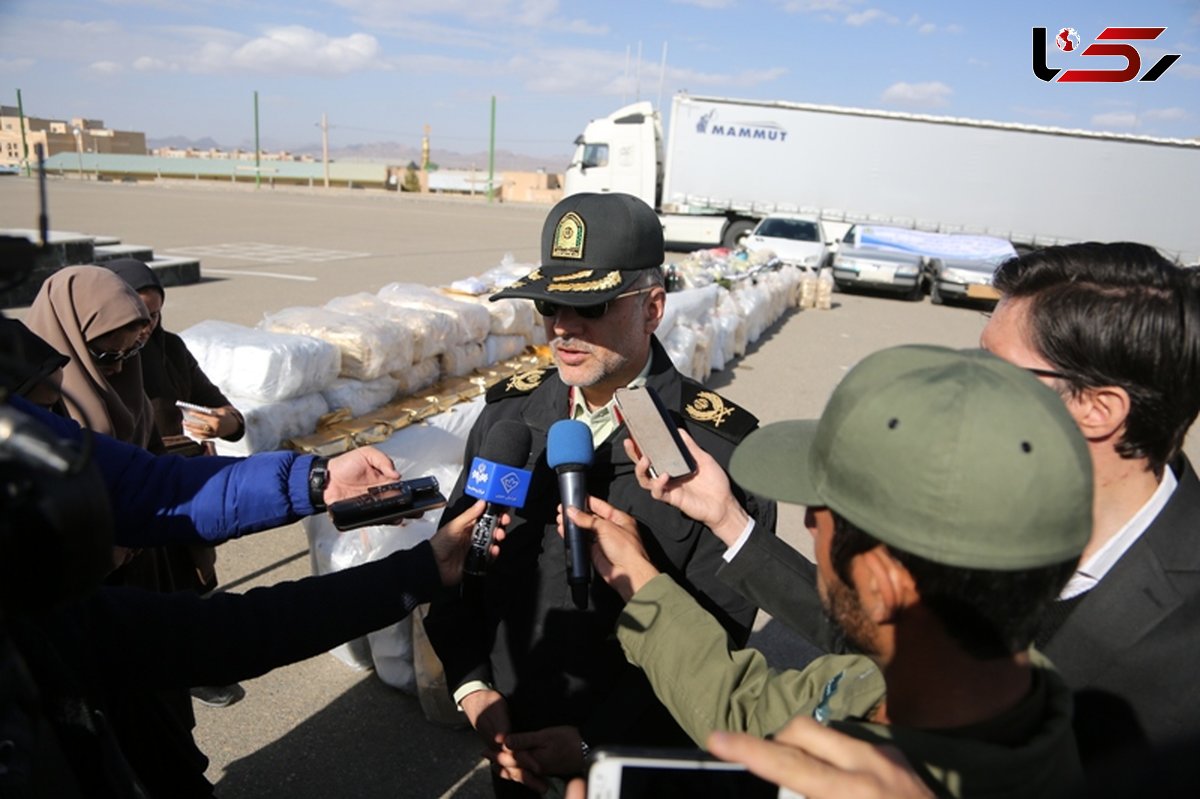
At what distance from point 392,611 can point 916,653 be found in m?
1.11

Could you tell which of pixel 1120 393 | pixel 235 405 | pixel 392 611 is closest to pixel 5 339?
pixel 392 611

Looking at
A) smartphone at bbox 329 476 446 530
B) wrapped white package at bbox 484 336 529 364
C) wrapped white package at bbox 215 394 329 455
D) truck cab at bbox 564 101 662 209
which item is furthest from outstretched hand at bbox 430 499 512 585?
truck cab at bbox 564 101 662 209

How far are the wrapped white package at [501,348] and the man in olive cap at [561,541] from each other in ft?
13.5

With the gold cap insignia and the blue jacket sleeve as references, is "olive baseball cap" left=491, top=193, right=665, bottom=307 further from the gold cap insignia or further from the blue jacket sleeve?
the blue jacket sleeve

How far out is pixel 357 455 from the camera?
7.29 ft

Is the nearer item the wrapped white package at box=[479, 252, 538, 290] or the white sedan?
the wrapped white package at box=[479, 252, 538, 290]

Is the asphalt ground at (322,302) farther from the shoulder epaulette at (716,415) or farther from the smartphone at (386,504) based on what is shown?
the shoulder epaulette at (716,415)

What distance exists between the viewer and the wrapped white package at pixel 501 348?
6453 millimetres

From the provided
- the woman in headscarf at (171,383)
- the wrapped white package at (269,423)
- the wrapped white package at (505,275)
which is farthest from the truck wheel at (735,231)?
the woman in headscarf at (171,383)

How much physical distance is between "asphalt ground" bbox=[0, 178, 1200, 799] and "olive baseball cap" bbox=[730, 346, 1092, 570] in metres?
1.12

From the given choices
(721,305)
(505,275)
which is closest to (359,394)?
(505,275)

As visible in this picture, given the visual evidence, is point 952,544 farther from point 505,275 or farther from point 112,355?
point 505,275

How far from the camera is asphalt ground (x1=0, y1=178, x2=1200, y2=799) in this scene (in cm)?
307

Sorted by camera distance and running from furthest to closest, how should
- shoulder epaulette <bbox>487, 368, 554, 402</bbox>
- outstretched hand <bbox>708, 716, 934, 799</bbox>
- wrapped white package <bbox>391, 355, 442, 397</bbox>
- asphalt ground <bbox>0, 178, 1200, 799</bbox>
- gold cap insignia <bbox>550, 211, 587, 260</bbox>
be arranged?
wrapped white package <bbox>391, 355, 442, 397</bbox> → asphalt ground <bbox>0, 178, 1200, 799</bbox> → shoulder epaulette <bbox>487, 368, 554, 402</bbox> → gold cap insignia <bbox>550, 211, 587, 260</bbox> → outstretched hand <bbox>708, 716, 934, 799</bbox>
